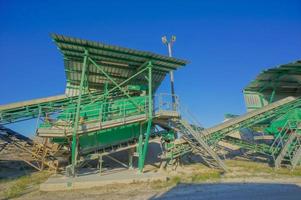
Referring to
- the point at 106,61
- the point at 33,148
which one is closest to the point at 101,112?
the point at 106,61

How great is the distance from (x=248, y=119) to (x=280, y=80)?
6.31 m

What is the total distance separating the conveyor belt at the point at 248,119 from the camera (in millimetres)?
17047

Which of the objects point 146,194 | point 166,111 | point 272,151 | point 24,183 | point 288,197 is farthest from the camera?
point 272,151

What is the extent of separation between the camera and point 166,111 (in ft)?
49.6

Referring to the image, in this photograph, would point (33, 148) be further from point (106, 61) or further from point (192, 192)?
point (192, 192)

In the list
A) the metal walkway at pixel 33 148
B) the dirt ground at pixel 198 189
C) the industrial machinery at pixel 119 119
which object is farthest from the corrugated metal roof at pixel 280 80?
the metal walkway at pixel 33 148

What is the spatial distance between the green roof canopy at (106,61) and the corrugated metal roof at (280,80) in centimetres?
837

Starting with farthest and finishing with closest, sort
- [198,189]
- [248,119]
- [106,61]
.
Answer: [248,119] → [106,61] → [198,189]

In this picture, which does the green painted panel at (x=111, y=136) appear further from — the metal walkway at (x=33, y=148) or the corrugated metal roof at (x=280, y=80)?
the corrugated metal roof at (x=280, y=80)

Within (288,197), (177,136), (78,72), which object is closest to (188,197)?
(288,197)

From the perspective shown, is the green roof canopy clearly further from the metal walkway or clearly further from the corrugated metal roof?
the corrugated metal roof

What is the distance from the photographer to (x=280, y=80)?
2100 cm

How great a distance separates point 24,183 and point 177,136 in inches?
402

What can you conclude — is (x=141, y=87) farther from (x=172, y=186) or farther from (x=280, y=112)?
(x=280, y=112)
